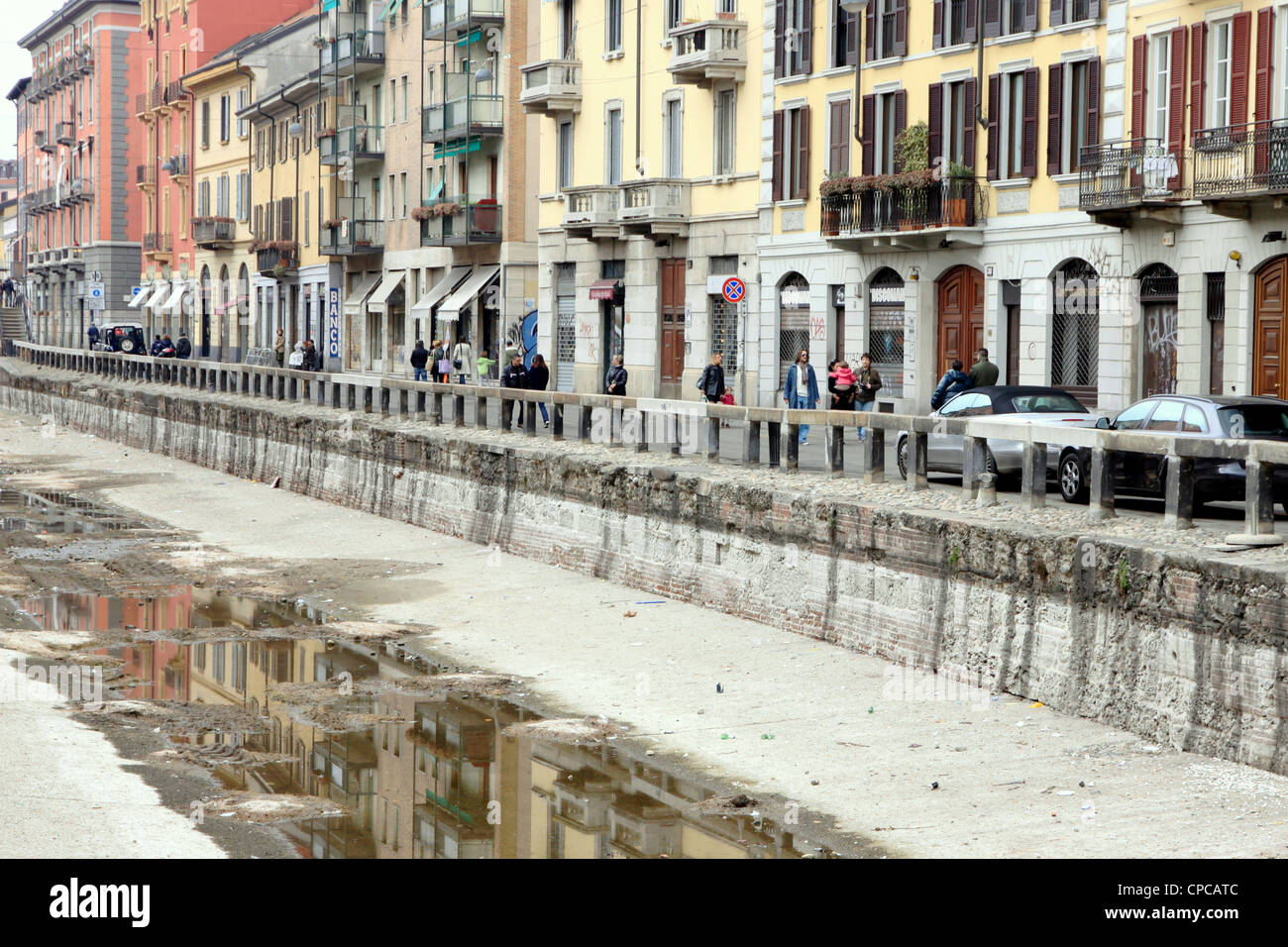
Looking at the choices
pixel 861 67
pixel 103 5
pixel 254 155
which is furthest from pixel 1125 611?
pixel 103 5

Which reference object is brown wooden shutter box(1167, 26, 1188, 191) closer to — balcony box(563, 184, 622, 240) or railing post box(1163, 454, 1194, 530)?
balcony box(563, 184, 622, 240)

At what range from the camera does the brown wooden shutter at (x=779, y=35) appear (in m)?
39.9

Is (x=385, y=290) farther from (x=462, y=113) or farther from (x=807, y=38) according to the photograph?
(x=807, y=38)

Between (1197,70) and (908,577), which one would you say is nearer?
(908,577)

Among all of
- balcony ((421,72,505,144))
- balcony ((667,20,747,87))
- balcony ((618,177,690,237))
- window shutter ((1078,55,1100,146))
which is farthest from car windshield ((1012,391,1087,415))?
balcony ((421,72,505,144))

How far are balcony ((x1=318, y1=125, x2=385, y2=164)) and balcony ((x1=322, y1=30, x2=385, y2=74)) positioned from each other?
6.71ft

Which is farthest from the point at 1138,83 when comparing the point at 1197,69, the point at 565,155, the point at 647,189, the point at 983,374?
the point at 565,155

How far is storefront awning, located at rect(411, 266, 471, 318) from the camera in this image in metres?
54.7

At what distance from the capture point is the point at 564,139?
48.8m

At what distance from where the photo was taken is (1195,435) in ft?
53.2

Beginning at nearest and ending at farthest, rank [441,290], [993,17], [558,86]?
[993,17]
[558,86]
[441,290]

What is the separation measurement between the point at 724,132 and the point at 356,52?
22932mm

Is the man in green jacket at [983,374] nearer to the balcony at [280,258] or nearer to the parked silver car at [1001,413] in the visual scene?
the parked silver car at [1001,413]
